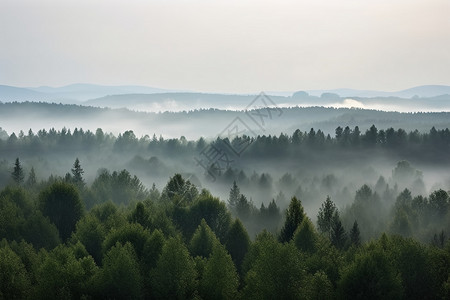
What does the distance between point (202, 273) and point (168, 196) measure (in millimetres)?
54279

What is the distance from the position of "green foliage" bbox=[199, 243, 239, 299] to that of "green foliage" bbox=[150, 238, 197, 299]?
4.84 feet

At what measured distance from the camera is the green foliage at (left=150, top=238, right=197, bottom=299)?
60844mm

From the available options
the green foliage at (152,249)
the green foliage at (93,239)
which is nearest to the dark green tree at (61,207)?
the green foliage at (93,239)

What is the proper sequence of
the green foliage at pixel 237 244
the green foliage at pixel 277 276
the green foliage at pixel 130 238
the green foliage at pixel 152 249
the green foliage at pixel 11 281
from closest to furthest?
1. the green foliage at pixel 277 276
2. the green foliage at pixel 11 281
3. the green foliage at pixel 152 249
4. the green foliage at pixel 130 238
5. the green foliage at pixel 237 244

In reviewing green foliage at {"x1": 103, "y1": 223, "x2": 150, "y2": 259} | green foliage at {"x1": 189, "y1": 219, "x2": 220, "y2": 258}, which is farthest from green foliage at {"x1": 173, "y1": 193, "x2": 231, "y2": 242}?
green foliage at {"x1": 103, "y1": 223, "x2": 150, "y2": 259}

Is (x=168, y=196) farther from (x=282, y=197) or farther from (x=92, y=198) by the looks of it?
(x=282, y=197)

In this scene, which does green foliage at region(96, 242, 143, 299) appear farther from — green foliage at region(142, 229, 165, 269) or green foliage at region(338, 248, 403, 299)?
green foliage at region(338, 248, 403, 299)

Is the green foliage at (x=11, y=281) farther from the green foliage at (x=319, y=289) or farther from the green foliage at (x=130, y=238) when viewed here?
the green foliage at (x=319, y=289)

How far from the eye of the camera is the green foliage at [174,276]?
60.8 meters

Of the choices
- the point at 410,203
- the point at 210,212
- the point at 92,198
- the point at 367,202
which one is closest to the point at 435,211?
the point at 410,203

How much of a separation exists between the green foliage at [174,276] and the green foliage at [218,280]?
148cm

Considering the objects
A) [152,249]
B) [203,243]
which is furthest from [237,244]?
[152,249]

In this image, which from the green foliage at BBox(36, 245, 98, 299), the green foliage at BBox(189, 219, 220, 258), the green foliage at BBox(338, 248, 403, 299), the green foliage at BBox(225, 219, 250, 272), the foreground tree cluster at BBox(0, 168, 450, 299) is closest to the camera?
the green foliage at BBox(338, 248, 403, 299)

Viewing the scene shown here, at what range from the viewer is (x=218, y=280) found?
6062cm
